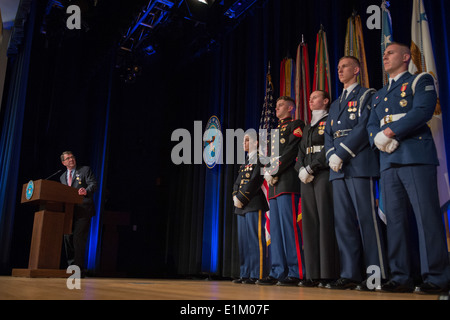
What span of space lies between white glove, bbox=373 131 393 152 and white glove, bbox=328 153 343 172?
10.0 inches

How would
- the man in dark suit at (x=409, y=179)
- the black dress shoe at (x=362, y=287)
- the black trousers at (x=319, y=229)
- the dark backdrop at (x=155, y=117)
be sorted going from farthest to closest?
the dark backdrop at (x=155, y=117)
the black trousers at (x=319, y=229)
the black dress shoe at (x=362, y=287)
the man in dark suit at (x=409, y=179)

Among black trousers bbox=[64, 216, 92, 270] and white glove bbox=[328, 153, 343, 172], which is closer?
white glove bbox=[328, 153, 343, 172]

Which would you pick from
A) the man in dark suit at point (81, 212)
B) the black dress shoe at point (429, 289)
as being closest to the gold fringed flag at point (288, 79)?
the man in dark suit at point (81, 212)

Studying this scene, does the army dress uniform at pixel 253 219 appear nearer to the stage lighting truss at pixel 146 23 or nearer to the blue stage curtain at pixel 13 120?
the stage lighting truss at pixel 146 23

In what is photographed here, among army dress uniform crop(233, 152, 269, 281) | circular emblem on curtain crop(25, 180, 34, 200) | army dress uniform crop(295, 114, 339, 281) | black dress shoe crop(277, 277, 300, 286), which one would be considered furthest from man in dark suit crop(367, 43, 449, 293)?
circular emblem on curtain crop(25, 180, 34, 200)

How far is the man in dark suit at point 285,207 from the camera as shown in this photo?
287cm

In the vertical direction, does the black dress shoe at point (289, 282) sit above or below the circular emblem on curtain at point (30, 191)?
below

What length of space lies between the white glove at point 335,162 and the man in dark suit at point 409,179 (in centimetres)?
24

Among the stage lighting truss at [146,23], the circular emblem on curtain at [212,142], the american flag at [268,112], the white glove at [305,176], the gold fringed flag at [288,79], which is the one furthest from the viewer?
the circular emblem on curtain at [212,142]

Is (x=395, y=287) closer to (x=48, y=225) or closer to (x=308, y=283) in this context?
(x=308, y=283)

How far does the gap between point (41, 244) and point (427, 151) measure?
10.6ft

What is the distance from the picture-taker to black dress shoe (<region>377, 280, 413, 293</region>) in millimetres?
2000

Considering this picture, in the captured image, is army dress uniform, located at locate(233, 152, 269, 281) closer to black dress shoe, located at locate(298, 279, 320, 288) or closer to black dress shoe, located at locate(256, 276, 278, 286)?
black dress shoe, located at locate(256, 276, 278, 286)
